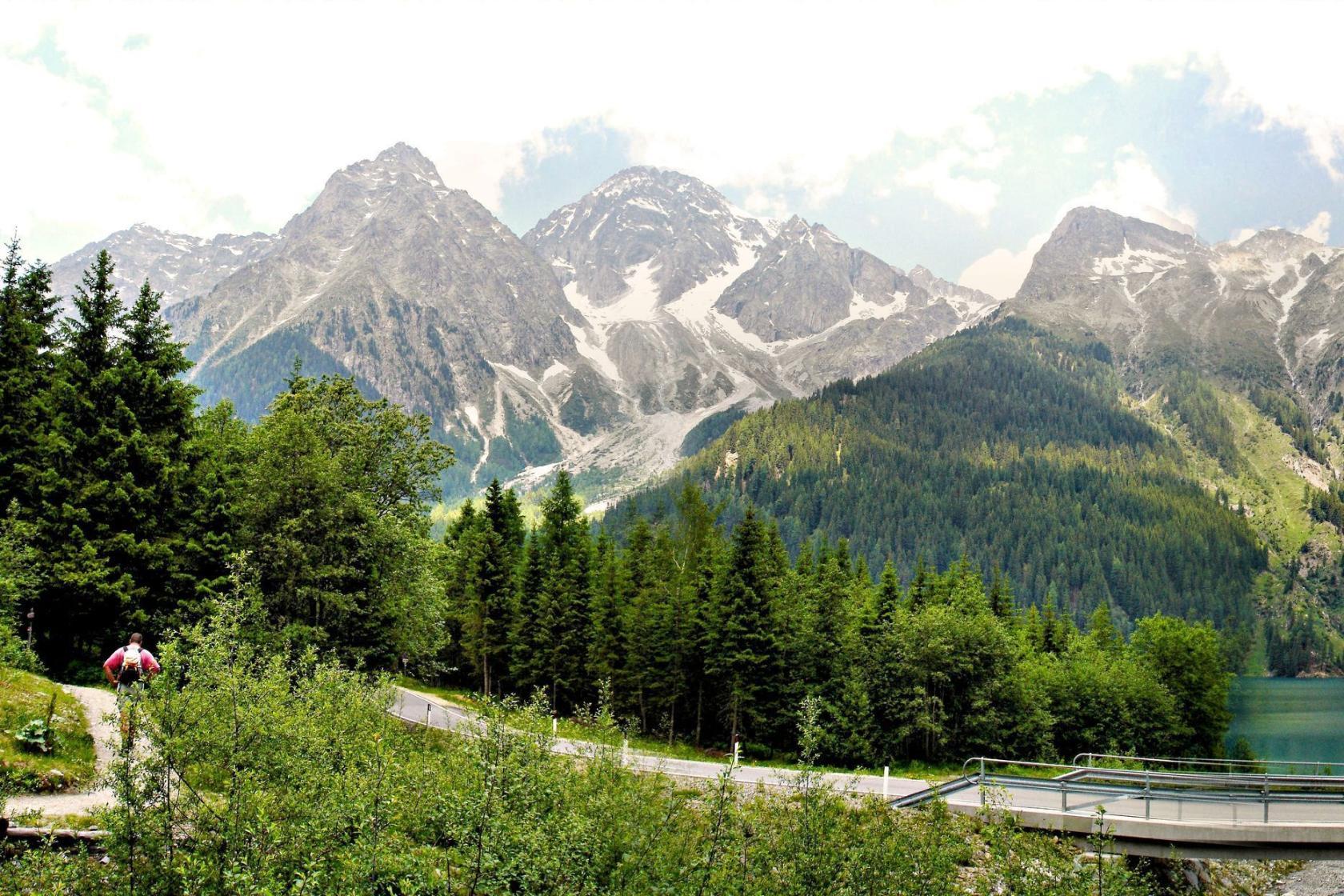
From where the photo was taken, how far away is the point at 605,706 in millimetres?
22078

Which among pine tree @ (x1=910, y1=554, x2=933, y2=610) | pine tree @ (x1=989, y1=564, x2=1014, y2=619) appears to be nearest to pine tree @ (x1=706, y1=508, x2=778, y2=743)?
pine tree @ (x1=910, y1=554, x2=933, y2=610)

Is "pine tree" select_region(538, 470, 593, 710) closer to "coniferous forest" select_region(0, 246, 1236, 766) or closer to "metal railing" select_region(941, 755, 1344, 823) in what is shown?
"coniferous forest" select_region(0, 246, 1236, 766)

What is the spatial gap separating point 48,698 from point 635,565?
4878 centimetres

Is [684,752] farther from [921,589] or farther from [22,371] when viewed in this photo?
[22,371]

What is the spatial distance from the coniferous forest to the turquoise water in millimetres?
21094

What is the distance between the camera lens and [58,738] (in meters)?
20.2

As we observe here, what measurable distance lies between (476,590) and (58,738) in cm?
4744

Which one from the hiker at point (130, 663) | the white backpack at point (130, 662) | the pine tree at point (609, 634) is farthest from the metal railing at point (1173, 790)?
the pine tree at point (609, 634)

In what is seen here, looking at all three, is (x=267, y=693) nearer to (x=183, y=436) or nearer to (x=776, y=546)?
(x=183, y=436)

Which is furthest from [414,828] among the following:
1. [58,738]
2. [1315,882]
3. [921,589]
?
[921,589]

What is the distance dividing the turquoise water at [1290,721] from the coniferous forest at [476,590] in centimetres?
2109

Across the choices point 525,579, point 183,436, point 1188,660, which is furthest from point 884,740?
point 183,436

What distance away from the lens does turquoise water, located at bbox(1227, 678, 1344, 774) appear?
8850 cm

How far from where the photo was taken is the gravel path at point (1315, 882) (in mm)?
41125
